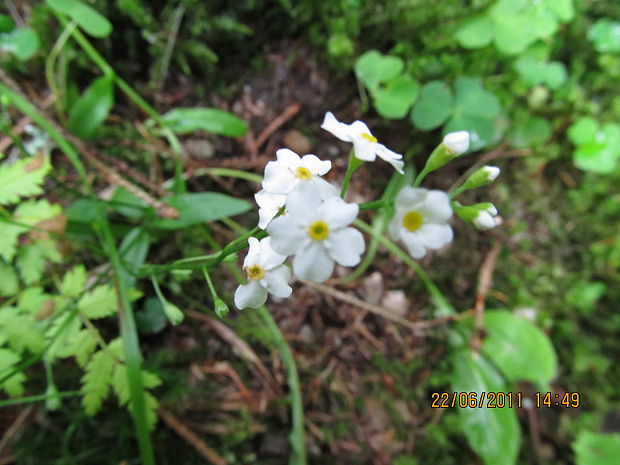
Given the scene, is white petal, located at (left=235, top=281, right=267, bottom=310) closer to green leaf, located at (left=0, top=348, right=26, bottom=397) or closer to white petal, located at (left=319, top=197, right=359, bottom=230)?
white petal, located at (left=319, top=197, right=359, bottom=230)

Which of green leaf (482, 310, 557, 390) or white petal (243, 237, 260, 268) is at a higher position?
white petal (243, 237, 260, 268)

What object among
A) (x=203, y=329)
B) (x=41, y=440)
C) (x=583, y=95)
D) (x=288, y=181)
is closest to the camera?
(x=288, y=181)

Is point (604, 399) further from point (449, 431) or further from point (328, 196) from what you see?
point (328, 196)

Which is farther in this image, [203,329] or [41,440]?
[203,329]

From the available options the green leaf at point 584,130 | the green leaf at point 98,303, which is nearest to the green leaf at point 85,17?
the green leaf at point 98,303

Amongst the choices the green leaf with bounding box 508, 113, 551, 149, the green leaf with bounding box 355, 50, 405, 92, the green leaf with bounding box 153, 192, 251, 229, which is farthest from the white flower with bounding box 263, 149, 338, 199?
the green leaf with bounding box 508, 113, 551, 149

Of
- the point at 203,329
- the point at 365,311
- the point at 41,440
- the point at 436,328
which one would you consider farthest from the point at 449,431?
the point at 41,440
